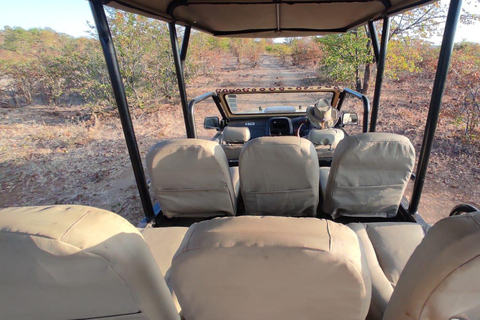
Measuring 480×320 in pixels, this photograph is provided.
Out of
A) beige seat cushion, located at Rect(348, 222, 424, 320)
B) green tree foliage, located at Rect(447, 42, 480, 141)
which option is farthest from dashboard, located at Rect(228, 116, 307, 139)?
green tree foliage, located at Rect(447, 42, 480, 141)

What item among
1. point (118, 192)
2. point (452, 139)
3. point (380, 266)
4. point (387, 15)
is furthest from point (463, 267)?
point (452, 139)

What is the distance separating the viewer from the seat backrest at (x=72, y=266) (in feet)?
2.09

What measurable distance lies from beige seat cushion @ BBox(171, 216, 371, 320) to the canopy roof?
1778mm

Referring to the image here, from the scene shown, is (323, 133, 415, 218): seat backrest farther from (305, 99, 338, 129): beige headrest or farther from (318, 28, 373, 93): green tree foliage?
(318, 28, 373, 93): green tree foliage

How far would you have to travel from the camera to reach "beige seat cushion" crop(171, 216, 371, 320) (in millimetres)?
655

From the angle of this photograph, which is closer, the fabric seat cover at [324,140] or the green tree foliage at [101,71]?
the fabric seat cover at [324,140]

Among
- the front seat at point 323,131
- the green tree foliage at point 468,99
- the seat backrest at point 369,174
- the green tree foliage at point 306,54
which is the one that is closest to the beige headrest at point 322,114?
the front seat at point 323,131

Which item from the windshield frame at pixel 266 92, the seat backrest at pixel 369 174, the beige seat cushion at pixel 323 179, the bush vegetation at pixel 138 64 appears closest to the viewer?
the seat backrest at pixel 369 174

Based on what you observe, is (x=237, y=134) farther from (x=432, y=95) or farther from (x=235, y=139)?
(x=432, y=95)

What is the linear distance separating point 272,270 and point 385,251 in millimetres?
1198

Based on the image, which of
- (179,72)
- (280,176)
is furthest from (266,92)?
(280,176)

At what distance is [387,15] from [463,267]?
285 centimetres

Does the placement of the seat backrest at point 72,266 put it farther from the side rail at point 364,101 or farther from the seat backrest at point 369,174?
the side rail at point 364,101

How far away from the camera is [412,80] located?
421 inches
